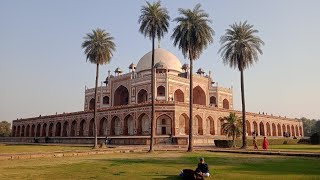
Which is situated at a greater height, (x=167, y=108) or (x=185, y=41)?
(x=185, y=41)

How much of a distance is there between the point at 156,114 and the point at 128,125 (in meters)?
8.77

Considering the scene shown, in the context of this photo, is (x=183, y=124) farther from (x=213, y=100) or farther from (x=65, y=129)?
(x=65, y=129)

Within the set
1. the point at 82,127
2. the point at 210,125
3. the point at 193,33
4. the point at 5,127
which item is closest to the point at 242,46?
the point at 193,33

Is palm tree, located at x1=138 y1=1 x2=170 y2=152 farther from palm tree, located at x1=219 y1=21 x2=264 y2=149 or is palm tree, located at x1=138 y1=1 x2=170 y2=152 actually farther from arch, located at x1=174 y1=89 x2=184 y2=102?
arch, located at x1=174 y1=89 x2=184 y2=102

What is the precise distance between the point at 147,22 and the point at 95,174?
2290 cm

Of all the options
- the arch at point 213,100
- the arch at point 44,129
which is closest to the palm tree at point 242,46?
the arch at point 213,100

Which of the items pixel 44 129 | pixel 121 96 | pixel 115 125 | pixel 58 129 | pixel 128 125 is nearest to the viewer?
pixel 128 125

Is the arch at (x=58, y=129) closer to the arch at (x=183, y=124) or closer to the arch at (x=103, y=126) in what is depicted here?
the arch at (x=103, y=126)

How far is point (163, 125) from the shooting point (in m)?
54.5

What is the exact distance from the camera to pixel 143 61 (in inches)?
2963

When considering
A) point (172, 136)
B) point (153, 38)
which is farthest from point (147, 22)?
point (172, 136)

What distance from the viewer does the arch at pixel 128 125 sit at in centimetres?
5731

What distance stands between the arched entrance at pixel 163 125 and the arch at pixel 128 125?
5987 millimetres

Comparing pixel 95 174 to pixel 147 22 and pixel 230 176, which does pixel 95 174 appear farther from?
pixel 147 22
